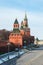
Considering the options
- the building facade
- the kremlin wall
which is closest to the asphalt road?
the kremlin wall

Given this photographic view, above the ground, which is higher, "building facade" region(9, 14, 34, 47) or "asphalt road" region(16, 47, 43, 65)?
"building facade" region(9, 14, 34, 47)

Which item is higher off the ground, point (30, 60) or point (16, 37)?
point (16, 37)

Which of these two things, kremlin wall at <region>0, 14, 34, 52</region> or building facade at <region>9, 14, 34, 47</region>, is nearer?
kremlin wall at <region>0, 14, 34, 52</region>

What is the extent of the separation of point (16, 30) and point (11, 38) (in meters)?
8.13

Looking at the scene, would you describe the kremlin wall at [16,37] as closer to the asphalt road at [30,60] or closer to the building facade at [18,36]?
the building facade at [18,36]

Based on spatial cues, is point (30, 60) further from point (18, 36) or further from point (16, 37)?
point (18, 36)

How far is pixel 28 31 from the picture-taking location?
158625mm

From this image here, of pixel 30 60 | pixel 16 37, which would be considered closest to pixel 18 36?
pixel 16 37

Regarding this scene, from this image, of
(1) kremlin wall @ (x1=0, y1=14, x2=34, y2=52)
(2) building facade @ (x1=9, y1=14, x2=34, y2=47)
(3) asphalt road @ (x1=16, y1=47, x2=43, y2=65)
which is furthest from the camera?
(2) building facade @ (x1=9, y1=14, x2=34, y2=47)

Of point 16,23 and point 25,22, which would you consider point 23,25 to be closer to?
point 25,22

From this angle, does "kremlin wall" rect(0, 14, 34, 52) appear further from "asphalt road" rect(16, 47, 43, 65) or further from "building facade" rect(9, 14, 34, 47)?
"asphalt road" rect(16, 47, 43, 65)

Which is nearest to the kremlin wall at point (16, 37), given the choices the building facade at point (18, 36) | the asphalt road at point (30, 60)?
the building facade at point (18, 36)

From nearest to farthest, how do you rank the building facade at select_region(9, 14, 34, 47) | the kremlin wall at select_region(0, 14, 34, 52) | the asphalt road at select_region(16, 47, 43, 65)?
1. the asphalt road at select_region(16, 47, 43, 65)
2. the kremlin wall at select_region(0, 14, 34, 52)
3. the building facade at select_region(9, 14, 34, 47)

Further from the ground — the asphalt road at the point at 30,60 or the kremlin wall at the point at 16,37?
the kremlin wall at the point at 16,37
